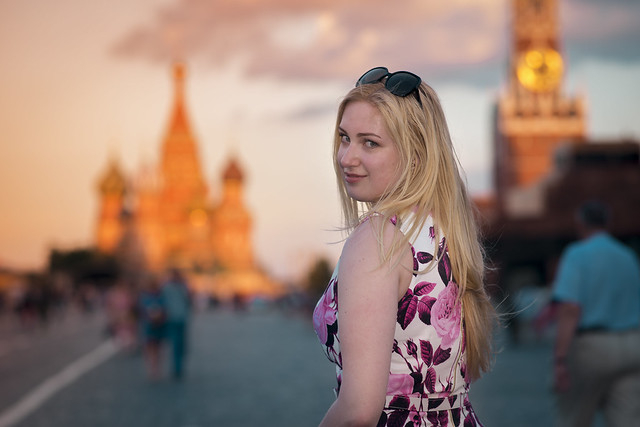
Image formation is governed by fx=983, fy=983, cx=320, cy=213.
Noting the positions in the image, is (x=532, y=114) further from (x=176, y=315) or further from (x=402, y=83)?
(x=402, y=83)

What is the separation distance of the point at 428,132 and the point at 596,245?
11.6 feet

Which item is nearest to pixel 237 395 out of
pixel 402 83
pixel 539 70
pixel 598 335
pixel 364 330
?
pixel 598 335

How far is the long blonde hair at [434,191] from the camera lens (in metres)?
2.28

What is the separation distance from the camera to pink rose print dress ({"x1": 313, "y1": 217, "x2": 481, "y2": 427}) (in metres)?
2.19

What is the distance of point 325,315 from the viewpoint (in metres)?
2.26

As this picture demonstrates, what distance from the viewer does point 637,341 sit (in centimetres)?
535

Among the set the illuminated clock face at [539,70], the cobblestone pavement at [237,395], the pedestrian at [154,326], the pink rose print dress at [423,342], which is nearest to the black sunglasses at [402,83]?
the pink rose print dress at [423,342]

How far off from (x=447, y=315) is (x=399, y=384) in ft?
0.63

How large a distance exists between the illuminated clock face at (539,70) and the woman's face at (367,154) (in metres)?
107

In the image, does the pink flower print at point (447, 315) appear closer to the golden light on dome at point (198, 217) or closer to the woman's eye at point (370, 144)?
the woman's eye at point (370, 144)

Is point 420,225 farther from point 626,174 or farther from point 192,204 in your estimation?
point 192,204

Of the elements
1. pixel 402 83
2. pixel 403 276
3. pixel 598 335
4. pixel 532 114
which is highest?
pixel 402 83

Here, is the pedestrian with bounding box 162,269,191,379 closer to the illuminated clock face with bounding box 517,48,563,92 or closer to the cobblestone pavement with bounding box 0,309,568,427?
the cobblestone pavement with bounding box 0,309,568,427

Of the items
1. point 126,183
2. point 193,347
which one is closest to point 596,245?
point 193,347
